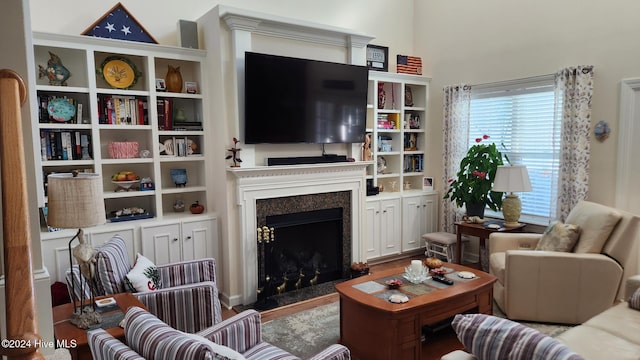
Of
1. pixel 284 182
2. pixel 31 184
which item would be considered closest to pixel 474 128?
pixel 284 182

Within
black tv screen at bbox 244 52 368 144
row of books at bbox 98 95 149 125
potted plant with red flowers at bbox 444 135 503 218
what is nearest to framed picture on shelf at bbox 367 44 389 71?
black tv screen at bbox 244 52 368 144

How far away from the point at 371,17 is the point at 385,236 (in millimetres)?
2810

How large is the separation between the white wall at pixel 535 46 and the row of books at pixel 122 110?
3628mm

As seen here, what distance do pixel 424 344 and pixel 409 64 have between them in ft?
12.2

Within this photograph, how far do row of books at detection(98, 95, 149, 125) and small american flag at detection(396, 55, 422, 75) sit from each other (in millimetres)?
3205

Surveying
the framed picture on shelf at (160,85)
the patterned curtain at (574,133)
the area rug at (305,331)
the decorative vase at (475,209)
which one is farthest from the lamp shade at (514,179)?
the framed picture on shelf at (160,85)

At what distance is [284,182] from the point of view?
418 cm

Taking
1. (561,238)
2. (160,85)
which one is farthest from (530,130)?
(160,85)

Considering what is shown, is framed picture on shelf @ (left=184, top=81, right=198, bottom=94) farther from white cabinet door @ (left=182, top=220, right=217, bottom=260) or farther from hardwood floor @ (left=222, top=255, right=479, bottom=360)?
hardwood floor @ (left=222, top=255, right=479, bottom=360)

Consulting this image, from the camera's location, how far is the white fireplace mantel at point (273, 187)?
13.0ft

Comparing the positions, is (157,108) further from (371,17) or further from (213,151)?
(371,17)

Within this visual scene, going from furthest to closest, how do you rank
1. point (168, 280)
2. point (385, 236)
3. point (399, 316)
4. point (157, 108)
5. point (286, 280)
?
point (385, 236), point (286, 280), point (157, 108), point (168, 280), point (399, 316)

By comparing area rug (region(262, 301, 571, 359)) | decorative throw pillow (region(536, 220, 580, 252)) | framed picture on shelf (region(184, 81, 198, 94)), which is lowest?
area rug (region(262, 301, 571, 359))

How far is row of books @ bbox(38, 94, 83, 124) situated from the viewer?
3.48m
